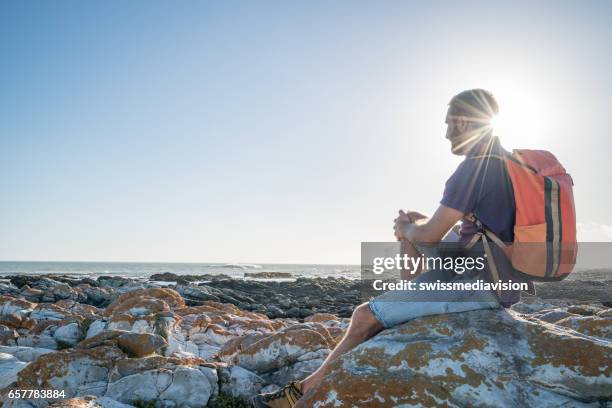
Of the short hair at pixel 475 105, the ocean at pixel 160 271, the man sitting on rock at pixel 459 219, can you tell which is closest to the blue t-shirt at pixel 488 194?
the man sitting on rock at pixel 459 219

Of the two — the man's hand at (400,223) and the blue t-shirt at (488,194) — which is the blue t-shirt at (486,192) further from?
the man's hand at (400,223)

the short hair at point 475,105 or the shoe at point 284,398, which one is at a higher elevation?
the short hair at point 475,105

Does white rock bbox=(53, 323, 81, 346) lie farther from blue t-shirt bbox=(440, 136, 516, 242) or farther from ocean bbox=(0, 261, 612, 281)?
ocean bbox=(0, 261, 612, 281)

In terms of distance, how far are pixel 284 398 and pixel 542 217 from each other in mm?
2420

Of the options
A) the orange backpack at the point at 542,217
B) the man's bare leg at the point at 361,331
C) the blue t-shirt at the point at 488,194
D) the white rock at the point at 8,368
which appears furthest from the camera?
the white rock at the point at 8,368

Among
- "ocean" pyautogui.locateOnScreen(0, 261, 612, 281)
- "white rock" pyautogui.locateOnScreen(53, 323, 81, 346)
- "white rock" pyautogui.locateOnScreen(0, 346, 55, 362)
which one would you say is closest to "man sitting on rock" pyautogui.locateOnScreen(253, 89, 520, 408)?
"white rock" pyautogui.locateOnScreen(0, 346, 55, 362)

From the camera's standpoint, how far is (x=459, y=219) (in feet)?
10.3

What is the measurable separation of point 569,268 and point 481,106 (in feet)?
4.60

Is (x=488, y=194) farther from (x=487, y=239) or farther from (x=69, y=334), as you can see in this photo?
(x=69, y=334)

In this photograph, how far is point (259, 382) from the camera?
5027mm

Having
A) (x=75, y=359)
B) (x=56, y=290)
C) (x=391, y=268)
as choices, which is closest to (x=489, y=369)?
(x=391, y=268)

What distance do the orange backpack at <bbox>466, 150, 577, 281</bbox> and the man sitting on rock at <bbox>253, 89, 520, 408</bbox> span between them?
14cm

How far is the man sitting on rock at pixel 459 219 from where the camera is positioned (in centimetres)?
307

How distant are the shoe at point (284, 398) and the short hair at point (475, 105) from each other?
2.60m
